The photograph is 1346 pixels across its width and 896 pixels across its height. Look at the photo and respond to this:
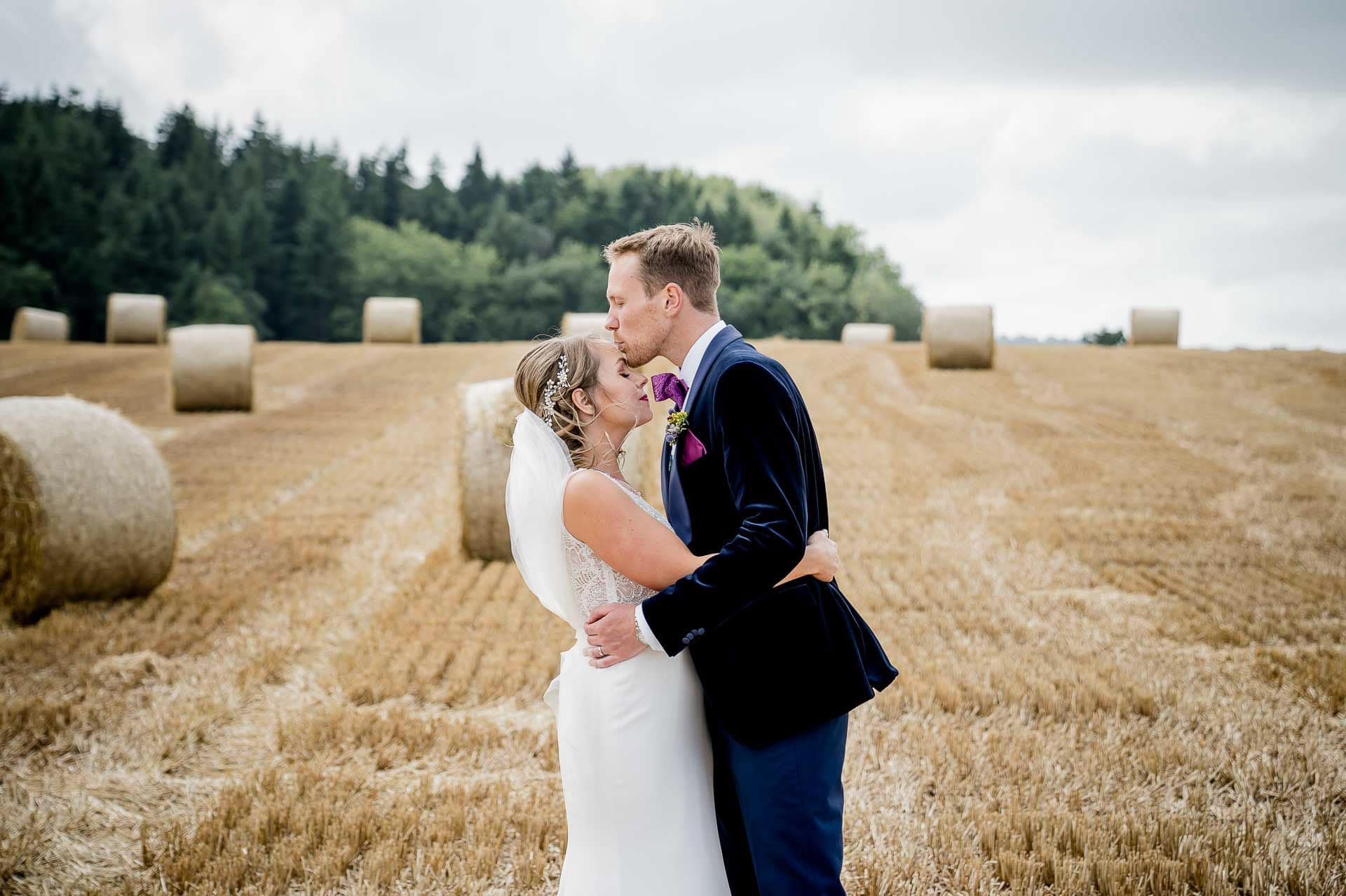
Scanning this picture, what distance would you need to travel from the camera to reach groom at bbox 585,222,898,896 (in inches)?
82.7

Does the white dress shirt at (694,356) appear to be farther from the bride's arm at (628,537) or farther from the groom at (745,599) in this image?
the bride's arm at (628,537)

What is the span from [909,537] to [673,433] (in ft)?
20.7

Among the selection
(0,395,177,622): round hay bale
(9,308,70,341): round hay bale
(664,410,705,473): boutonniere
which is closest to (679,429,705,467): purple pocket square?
(664,410,705,473): boutonniere

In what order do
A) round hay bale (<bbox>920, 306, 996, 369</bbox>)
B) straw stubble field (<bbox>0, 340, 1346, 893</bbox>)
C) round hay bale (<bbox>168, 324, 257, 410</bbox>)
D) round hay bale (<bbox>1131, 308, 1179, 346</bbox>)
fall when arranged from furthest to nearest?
round hay bale (<bbox>1131, 308, 1179, 346</bbox>)
round hay bale (<bbox>920, 306, 996, 369</bbox>)
round hay bale (<bbox>168, 324, 257, 410</bbox>)
straw stubble field (<bbox>0, 340, 1346, 893</bbox>)

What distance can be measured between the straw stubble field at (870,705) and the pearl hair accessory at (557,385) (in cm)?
193

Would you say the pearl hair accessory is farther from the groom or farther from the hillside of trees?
the hillside of trees

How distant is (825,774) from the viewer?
7.41 feet

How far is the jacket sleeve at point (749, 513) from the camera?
205 cm

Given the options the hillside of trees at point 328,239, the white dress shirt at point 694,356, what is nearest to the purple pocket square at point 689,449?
the white dress shirt at point 694,356

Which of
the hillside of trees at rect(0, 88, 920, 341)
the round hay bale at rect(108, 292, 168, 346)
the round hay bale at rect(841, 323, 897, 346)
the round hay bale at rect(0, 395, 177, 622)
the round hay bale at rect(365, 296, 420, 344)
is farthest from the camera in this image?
the hillside of trees at rect(0, 88, 920, 341)

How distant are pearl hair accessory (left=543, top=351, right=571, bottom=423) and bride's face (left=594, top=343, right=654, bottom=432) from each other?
0.08 m

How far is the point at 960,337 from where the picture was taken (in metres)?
17.4

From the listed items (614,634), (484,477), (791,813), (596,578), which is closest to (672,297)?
(596,578)

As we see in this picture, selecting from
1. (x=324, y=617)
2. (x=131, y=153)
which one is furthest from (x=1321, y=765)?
(x=131, y=153)
